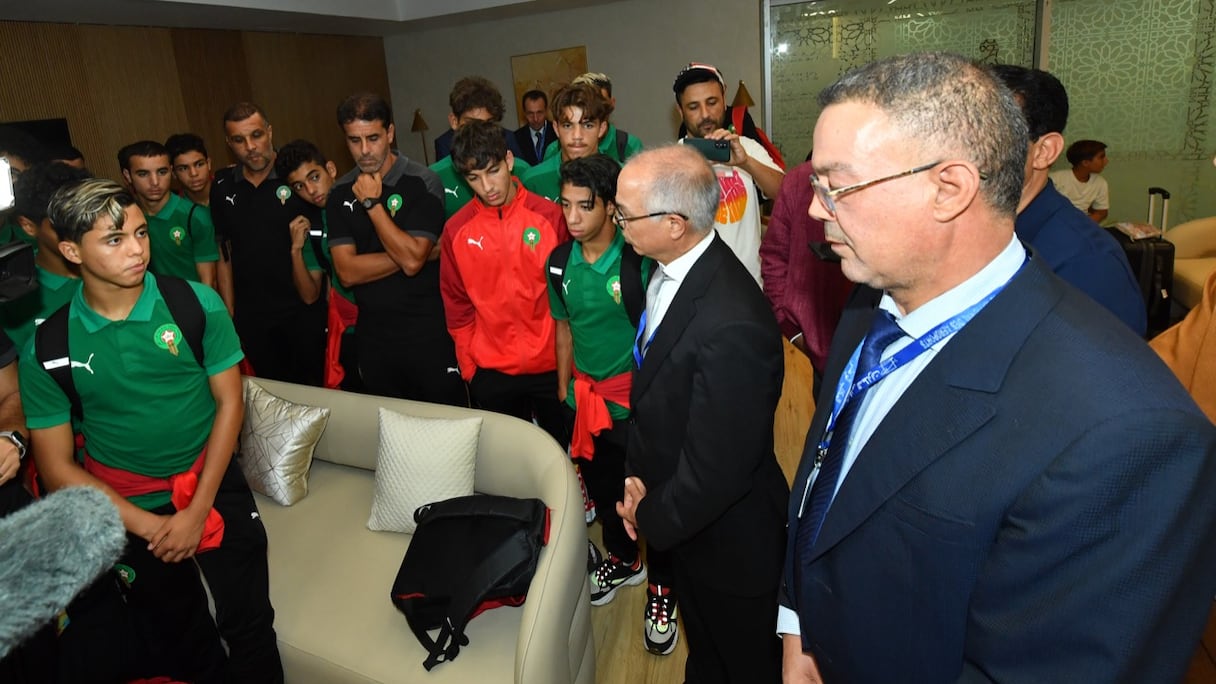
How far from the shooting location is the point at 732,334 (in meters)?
1.61

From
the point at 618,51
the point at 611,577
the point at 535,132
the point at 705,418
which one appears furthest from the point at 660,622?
the point at 618,51

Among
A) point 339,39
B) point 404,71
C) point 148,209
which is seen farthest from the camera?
point 404,71

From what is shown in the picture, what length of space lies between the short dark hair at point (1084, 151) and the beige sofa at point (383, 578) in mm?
5423

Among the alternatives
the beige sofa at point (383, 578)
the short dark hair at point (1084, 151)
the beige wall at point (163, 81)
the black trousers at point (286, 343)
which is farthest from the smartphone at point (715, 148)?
the beige wall at point (163, 81)

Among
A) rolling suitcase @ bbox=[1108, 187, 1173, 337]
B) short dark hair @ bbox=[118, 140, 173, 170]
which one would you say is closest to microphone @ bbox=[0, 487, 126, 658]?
short dark hair @ bbox=[118, 140, 173, 170]

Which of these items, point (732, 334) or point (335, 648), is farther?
point (335, 648)

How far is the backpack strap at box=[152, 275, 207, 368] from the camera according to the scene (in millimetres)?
2053

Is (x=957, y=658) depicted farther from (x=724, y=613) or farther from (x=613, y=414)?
(x=613, y=414)

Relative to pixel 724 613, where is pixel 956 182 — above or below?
above

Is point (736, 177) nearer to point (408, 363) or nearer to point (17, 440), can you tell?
point (408, 363)

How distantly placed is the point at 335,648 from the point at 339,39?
7.87 meters

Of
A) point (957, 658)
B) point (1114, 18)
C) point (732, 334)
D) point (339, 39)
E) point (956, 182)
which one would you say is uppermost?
point (339, 39)

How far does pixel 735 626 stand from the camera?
1910mm

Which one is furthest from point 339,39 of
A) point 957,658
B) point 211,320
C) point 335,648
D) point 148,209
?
point 957,658
